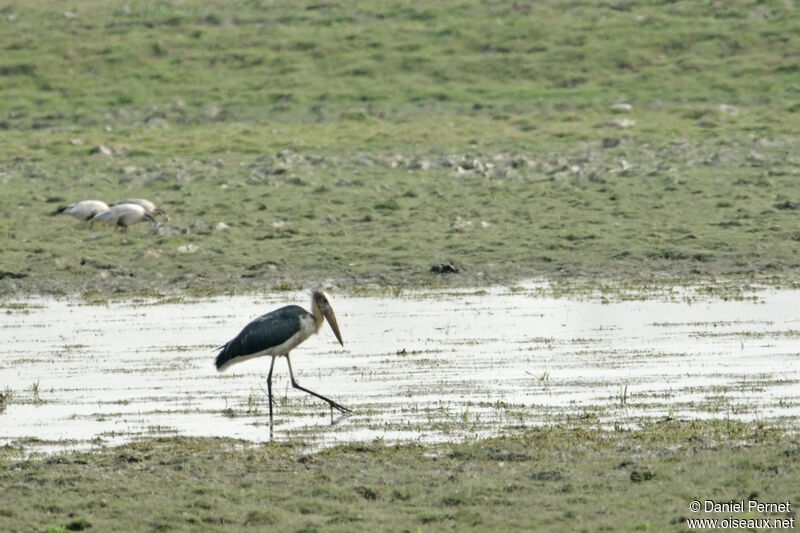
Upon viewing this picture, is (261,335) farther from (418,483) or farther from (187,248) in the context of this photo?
(187,248)

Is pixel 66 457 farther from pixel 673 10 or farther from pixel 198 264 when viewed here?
pixel 673 10

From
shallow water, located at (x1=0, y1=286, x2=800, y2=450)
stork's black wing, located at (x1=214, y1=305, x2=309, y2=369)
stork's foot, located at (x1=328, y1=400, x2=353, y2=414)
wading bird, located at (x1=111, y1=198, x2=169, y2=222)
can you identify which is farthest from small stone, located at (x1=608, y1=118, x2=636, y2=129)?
stork's foot, located at (x1=328, y1=400, x2=353, y2=414)

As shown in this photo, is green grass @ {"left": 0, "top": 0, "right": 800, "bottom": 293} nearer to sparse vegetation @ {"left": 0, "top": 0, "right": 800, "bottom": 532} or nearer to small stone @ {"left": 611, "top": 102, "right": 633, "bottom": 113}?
sparse vegetation @ {"left": 0, "top": 0, "right": 800, "bottom": 532}

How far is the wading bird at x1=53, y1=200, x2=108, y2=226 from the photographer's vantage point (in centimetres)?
2020

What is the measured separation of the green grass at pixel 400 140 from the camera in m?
18.0

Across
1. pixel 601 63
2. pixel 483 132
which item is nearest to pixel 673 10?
pixel 601 63

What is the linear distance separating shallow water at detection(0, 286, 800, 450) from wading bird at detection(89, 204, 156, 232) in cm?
371

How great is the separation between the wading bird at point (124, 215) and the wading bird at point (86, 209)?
37 centimetres

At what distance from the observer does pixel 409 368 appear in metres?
11.7

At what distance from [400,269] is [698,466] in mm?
9656

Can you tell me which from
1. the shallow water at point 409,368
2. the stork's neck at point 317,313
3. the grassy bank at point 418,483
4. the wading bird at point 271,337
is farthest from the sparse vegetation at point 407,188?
the stork's neck at point 317,313

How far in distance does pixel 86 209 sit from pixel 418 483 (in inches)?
532

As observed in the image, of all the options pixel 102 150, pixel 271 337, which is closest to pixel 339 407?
pixel 271 337

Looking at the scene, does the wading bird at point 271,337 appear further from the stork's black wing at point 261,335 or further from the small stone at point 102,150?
the small stone at point 102,150
